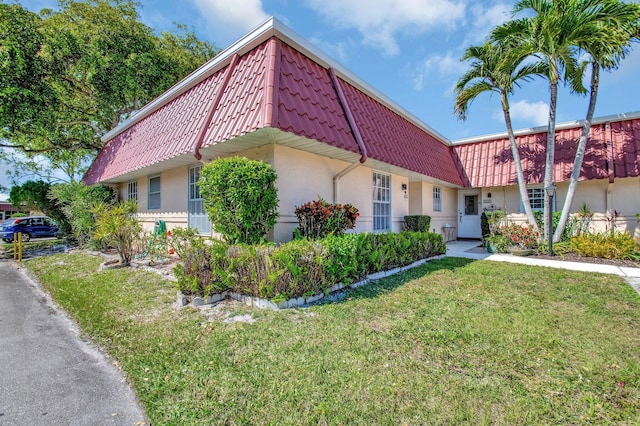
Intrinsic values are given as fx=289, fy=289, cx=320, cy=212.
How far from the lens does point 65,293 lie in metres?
5.25

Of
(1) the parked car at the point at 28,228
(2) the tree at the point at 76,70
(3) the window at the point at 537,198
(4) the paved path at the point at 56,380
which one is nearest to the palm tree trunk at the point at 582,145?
(3) the window at the point at 537,198

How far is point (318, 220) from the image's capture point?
5.62 m

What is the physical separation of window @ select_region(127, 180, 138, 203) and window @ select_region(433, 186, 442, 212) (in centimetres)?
1170

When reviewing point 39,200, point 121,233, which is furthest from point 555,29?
point 39,200

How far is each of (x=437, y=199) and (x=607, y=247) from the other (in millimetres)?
Result: 5628

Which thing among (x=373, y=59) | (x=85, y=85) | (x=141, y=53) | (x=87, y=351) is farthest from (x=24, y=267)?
(x=373, y=59)

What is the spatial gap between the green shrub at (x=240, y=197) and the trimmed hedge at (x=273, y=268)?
44 centimetres

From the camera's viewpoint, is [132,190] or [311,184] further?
[132,190]

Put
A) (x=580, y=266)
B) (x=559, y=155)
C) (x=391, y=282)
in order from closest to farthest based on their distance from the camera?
(x=391, y=282) → (x=580, y=266) → (x=559, y=155)

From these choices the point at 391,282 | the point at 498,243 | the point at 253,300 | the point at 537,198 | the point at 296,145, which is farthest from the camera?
the point at 537,198

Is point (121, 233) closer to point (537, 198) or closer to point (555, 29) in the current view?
point (555, 29)

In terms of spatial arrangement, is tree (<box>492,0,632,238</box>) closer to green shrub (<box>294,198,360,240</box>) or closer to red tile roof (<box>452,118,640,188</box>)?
red tile roof (<box>452,118,640,188</box>)

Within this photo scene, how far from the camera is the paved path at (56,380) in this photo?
212cm

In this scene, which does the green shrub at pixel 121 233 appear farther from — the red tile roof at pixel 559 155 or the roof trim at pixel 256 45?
the red tile roof at pixel 559 155
